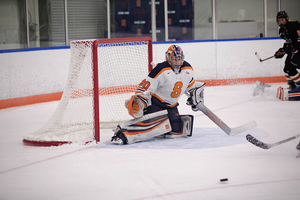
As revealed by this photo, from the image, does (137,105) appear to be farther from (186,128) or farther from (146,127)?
(186,128)

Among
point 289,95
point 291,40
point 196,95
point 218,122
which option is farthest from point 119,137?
point 291,40

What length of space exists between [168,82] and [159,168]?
1026 millimetres

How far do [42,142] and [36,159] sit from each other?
43 centimetres

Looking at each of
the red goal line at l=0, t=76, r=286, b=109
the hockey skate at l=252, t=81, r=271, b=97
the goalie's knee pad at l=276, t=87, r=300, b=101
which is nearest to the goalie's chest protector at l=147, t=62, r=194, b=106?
the red goal line at l=0, t=76, r=286, b=109

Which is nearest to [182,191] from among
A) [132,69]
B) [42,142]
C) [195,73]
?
[42,142]

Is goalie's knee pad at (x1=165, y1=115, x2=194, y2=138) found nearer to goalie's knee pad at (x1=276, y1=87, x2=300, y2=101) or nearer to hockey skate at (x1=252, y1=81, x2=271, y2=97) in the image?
goalie's knee pad at (x1=276, y1=87, x2=300, y2=101)

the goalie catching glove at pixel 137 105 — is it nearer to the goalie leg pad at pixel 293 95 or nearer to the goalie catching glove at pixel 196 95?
the goalie catching glove at pixel 196 95

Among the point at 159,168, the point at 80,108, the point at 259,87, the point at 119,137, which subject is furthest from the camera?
the point at 259,87

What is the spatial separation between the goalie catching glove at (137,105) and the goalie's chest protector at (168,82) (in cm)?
11

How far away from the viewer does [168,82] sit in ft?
12.6

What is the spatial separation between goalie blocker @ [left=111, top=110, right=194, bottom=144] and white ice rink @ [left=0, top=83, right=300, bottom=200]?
8 centimetres

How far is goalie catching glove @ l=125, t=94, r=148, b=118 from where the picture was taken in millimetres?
3796

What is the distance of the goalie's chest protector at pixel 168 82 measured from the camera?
3.82 meters

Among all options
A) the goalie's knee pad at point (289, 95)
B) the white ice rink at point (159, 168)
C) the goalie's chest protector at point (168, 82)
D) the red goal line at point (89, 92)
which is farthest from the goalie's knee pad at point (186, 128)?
the goalie's knee pad at point (289, 95)
